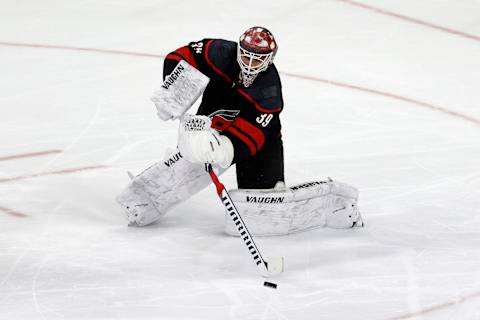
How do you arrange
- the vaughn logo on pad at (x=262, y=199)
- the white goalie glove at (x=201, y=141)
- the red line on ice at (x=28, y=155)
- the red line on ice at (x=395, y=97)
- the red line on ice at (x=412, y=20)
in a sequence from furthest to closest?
the red line on ice at (x=412, y=20) → the red line on ice at (x=395, y=97) → the red line on ice at (x=28, y=155) → the vaughn logo on pad at (x=262, y=199) → the white goalie glove at (x=201, y=141)

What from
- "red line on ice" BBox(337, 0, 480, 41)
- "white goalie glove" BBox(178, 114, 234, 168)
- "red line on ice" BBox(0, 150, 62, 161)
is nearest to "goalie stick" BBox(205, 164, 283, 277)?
"white goalie glove" BBox(178, 114, 234, 168)

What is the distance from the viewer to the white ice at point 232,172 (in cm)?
364

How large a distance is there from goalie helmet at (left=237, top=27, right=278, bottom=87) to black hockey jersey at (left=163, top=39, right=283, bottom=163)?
7 cm

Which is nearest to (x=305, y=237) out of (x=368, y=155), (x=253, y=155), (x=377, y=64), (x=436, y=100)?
(x=253, y=155)

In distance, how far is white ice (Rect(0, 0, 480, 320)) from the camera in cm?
364

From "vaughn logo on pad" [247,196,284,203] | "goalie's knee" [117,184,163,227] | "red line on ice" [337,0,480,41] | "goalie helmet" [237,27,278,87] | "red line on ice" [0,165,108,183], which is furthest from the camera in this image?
"red line on ice" [337,0,480,41]

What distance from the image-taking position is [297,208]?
4234mm

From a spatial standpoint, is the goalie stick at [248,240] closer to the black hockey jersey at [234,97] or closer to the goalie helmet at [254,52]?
the black hockey jersey at [234,97]

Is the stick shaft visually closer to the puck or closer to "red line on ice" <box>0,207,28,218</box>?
the puck

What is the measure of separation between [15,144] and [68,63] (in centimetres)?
152

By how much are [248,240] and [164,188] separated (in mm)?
577

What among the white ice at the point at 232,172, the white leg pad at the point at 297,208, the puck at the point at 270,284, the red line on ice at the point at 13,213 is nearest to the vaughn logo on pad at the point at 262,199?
the white leg pad at the point at 297,208

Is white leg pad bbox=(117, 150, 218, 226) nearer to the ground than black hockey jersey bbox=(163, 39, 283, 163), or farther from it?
nearer to the ground

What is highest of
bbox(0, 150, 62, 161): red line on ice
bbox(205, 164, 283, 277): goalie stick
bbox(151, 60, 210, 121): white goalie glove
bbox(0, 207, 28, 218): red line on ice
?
bbox(151, 60, 210, 121): white goalie glove
